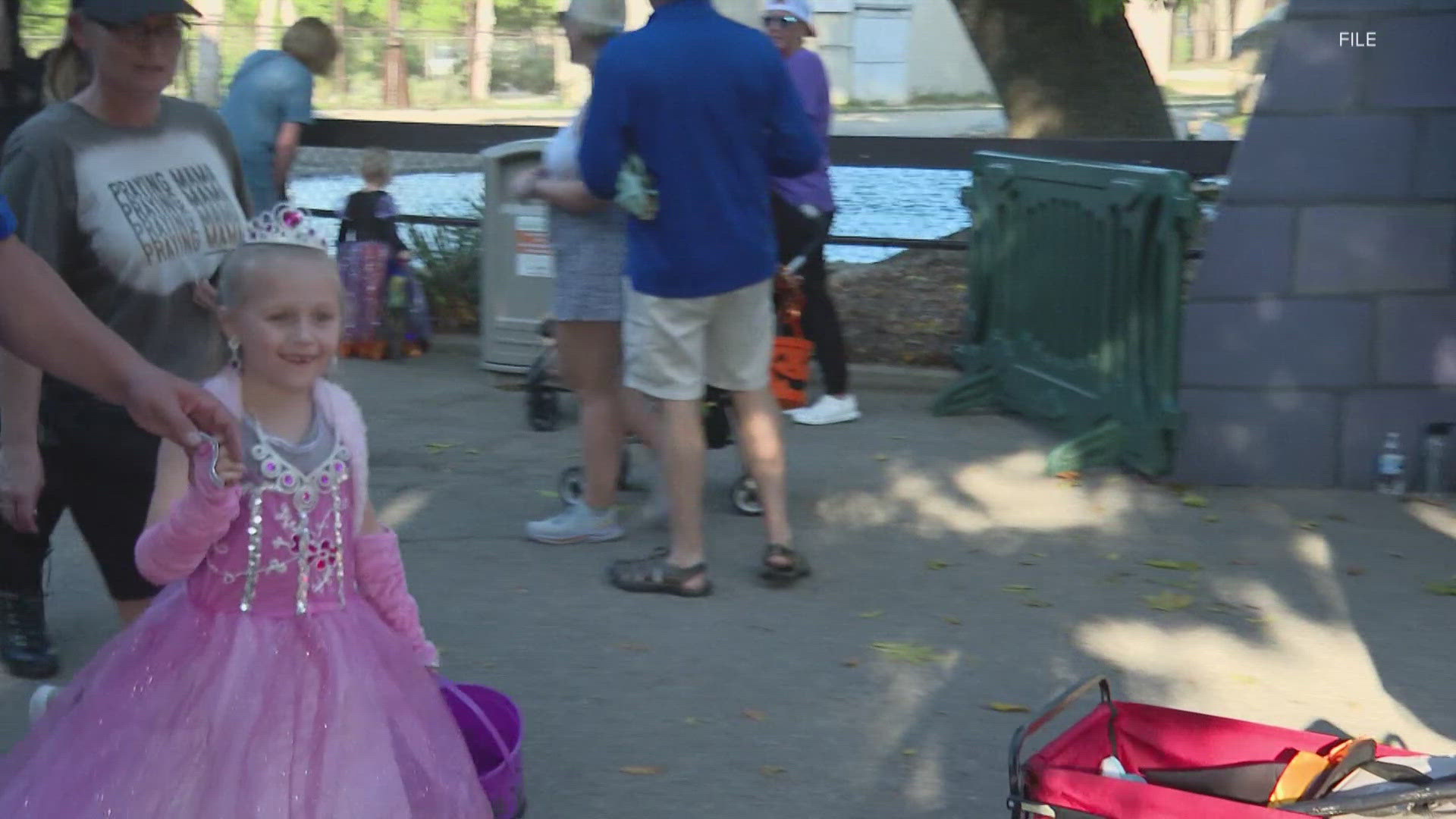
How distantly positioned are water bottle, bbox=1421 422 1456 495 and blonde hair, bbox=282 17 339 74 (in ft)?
19.6

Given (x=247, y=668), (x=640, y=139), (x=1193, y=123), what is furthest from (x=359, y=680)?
(x=1193, y=123)

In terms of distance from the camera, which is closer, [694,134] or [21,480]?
→ [21,480]

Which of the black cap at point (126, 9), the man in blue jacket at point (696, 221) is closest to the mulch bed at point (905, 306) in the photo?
the man in blue jacket at point (696, 221)

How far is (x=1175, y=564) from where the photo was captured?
5.92 metres

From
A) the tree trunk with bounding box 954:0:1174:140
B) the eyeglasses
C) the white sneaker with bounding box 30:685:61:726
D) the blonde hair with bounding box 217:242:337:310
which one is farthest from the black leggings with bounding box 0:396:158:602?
the tree trunk with bounding box 954:0:1174:140

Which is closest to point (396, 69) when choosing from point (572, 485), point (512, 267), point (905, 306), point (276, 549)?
point (905, 306)

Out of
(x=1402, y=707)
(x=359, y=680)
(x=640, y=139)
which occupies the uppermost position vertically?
(x=640, y=139)

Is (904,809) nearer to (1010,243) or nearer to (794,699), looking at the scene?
(794,699)

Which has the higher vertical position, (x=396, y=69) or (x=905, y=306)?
(x=396, y=69)

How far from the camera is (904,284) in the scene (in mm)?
10703

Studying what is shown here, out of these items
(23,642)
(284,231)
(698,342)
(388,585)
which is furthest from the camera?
(698,342)

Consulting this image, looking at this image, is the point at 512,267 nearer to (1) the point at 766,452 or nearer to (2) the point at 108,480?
(1) the point at 766,452

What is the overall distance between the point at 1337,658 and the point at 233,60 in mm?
17464

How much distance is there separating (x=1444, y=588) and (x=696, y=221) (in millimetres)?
2749
